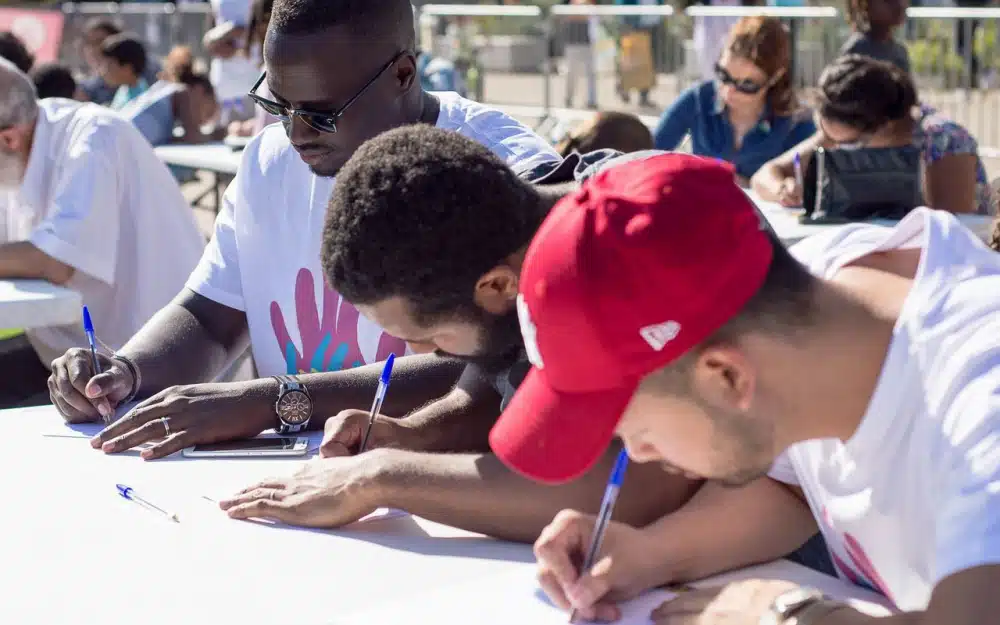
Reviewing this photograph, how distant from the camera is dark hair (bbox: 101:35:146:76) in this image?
9648 mm

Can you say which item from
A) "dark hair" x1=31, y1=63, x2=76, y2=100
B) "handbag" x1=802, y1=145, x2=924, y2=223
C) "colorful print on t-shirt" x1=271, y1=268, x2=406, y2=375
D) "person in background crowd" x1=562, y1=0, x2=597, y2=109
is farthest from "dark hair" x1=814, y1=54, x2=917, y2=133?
"person in background crowd" x1=562, y1=0, x2=597, y2=109

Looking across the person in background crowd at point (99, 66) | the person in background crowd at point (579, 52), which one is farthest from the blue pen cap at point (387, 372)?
the person in background crowd at point (579, 52)

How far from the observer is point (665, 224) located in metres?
1.38

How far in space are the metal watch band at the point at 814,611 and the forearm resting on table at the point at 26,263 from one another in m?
2.97

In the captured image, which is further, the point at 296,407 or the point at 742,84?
the point at 742,84

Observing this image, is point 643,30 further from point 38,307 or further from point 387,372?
point 387,372

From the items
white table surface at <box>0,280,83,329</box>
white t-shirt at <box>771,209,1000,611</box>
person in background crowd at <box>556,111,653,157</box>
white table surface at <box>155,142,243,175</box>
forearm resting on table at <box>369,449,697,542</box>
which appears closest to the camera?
white t-shirt at <box>771,209,1000,611</box>

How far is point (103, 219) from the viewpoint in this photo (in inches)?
157

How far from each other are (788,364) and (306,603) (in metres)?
0.72

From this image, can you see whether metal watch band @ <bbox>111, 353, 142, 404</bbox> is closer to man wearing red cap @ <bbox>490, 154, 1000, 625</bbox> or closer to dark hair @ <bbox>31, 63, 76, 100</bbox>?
man wearing red cap @ <bbox>490, 154, 1000, 625</bbox>

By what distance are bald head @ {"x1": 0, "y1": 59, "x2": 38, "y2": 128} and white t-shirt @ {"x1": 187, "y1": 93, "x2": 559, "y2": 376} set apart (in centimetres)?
129

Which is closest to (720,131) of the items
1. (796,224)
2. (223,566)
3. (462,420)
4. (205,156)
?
(796,224)

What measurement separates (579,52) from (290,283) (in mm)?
10420

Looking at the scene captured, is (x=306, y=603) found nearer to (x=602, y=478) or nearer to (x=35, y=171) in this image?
(x=602, y=478)
